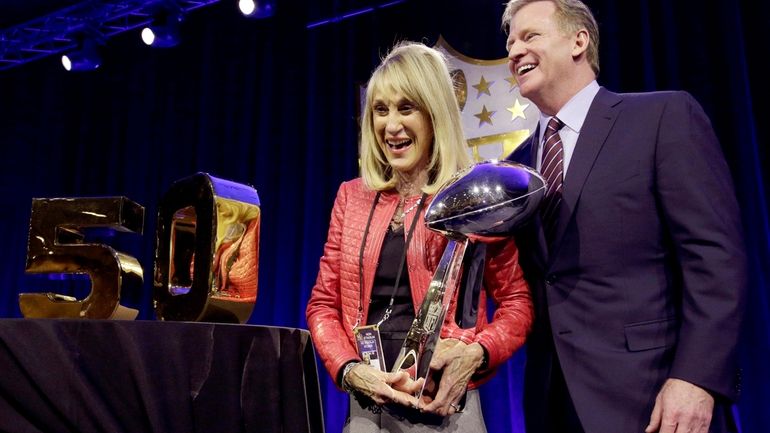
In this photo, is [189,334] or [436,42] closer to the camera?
[189,334]

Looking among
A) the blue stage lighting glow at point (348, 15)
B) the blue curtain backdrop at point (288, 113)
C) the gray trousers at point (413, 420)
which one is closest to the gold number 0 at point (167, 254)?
the gray trousers at point (413, 420)

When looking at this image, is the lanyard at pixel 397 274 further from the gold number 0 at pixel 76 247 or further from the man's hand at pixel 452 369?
the gold number 0 at pixel 76 247

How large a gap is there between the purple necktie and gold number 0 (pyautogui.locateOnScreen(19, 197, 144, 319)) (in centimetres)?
83

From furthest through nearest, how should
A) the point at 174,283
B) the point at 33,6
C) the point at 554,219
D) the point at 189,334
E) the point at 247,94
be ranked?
the point at 33,6
the point at 247,94
the point at 554,219
the point at 174,283
the point at 189,334

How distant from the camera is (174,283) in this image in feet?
4.01

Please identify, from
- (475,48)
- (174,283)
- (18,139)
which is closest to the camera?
(174,283)

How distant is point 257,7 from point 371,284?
3.24m

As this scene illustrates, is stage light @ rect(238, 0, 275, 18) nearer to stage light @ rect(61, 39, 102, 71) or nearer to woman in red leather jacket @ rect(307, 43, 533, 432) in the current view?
stage light @ rect(61, 39, 102, 71)

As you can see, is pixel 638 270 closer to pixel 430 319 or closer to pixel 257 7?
pixel 430 319

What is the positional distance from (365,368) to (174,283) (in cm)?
39

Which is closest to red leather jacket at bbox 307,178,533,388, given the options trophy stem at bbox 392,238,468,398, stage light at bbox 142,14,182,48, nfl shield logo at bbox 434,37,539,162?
trophy stem at bbox 392,238,468,398

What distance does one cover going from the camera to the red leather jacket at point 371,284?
131cm

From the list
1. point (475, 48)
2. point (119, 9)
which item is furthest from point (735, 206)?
point (119, 9)

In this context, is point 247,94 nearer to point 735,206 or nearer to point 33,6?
point 33,6
